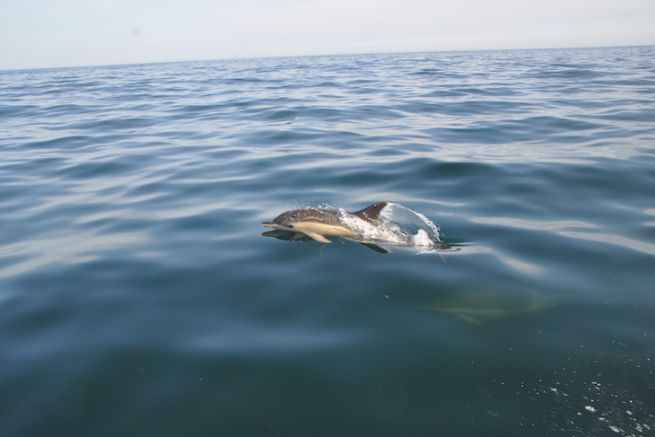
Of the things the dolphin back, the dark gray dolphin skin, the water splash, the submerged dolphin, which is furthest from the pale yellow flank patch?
the submerged dolphin

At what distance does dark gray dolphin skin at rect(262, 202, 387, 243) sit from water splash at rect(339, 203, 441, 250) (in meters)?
0.07

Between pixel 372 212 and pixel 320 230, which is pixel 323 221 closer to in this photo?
pixel 320 230

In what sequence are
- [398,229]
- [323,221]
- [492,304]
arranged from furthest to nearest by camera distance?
1. [398,229]
2. [323,221]
3. [492,304]

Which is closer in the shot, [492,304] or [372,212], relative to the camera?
[492,304]

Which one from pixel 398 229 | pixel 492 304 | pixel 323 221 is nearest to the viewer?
pixel 492 304

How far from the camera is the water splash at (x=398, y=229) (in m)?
6.59

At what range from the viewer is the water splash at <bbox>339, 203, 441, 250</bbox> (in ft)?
21.6

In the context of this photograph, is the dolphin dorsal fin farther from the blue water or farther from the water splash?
the blue water

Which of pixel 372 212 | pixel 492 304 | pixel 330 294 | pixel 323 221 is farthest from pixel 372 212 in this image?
pixel 492 304

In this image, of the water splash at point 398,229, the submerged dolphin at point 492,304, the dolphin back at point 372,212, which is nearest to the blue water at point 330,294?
the submerged dolphin at point 492,304

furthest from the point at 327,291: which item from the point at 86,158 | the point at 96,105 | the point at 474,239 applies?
the point at 96,105

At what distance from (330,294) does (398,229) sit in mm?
2186

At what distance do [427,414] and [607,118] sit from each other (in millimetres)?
14250

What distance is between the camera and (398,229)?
278 inches
